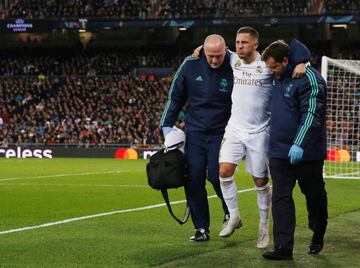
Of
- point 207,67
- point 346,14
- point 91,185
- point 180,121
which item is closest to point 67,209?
point 207,67

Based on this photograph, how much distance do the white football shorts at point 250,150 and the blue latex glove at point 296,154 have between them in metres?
1.06

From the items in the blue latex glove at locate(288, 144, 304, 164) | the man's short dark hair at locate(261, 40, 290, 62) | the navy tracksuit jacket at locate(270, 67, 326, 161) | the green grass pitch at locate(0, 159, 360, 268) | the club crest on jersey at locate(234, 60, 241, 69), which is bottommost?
the green grass pitch at locate(0, 159, 360, 268)

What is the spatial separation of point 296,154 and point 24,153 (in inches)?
1254

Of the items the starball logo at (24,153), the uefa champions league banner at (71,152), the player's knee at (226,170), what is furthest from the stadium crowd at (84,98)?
the player's knee at (226,170)

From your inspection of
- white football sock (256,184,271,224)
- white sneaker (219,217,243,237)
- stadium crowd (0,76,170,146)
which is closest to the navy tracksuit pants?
white sneaker (219,217,243,237)

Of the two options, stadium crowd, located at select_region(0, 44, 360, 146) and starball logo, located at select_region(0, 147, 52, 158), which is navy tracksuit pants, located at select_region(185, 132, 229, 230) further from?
starball logo, located at select_region(0, 147, 52, 158)

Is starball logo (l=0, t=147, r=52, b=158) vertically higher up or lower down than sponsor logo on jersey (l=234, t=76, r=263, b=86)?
lower down

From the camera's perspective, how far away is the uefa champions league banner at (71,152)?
120 feet

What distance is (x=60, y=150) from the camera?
38.0m

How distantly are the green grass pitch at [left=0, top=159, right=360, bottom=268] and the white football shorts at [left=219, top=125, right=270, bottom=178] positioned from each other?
797 mm

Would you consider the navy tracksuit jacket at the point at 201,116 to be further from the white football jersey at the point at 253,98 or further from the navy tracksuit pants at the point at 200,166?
the white football jersey at the point at 253,98

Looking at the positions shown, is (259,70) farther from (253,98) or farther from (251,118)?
(251,118)

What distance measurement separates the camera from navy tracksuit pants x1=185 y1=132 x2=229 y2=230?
9.12 m

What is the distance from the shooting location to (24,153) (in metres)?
38.3
